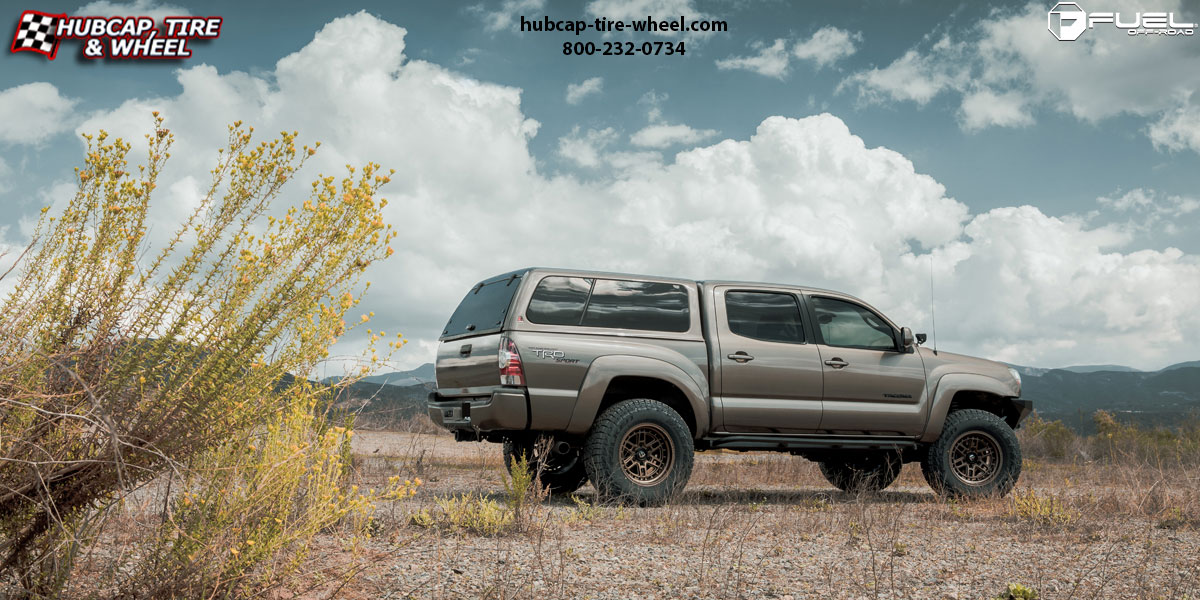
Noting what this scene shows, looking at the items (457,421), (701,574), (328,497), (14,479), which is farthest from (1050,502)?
(14,479)

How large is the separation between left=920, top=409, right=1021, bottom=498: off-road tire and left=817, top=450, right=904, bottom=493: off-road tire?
0.74 meters

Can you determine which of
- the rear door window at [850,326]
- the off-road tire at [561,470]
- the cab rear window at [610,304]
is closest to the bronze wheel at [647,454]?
the cab rear window at [610,304]

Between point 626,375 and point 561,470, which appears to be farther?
point 561,470

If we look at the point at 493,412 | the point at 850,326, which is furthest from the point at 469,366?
the point at 850,326

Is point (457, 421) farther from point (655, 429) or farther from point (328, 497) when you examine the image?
point (328, 497)

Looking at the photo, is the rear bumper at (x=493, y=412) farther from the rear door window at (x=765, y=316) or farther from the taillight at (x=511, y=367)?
the rear door window at (x=765, y=316)

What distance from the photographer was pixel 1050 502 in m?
6.71

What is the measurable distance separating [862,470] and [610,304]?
3.97 meters

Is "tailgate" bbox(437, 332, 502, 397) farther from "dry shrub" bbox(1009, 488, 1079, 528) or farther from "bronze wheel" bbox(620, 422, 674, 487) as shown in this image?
"dry shrub" bbox(1009, 488, 1079, 528)

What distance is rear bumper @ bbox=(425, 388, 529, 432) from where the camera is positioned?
23.5 feet

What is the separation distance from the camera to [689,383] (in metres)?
7.78

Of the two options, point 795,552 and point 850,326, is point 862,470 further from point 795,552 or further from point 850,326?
point 795,552

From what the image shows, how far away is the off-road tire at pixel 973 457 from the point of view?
886 cm

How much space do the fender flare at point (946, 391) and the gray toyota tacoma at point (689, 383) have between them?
0.02m
